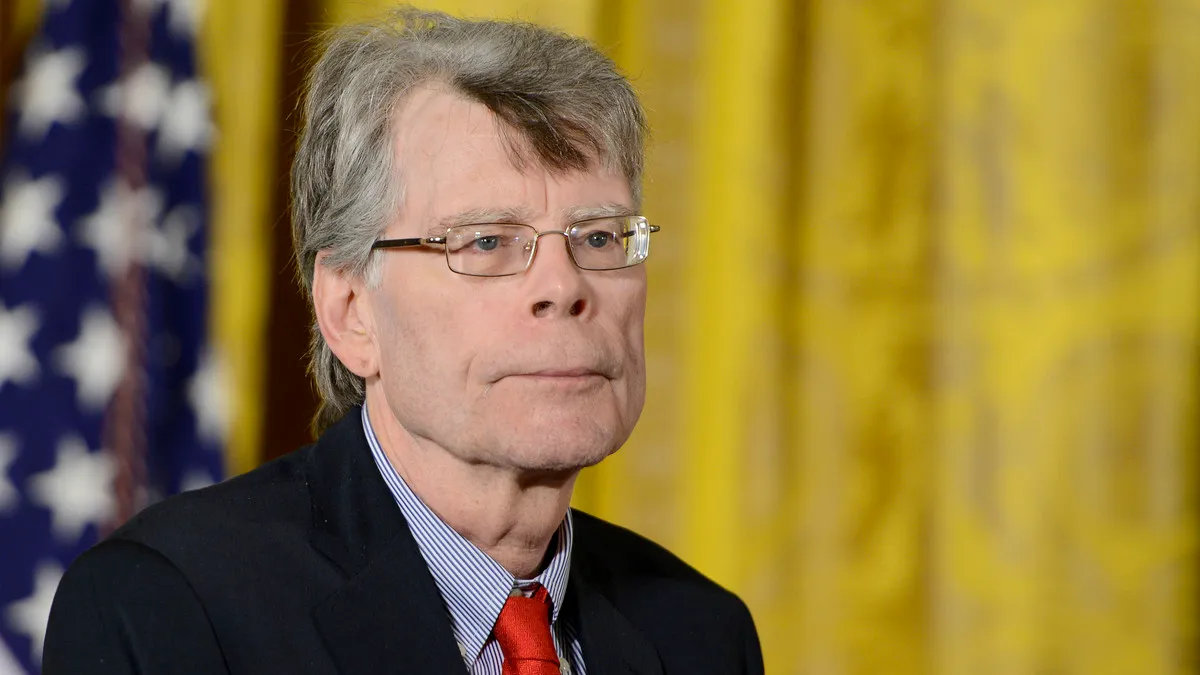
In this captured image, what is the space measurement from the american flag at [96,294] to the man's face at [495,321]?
1.26m

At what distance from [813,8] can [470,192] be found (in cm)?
199

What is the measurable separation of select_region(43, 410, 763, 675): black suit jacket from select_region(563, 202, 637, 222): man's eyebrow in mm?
413

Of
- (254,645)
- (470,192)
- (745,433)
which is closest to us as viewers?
(254,645)

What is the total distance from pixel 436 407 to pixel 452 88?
40cm

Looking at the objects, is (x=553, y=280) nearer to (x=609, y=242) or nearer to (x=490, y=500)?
(x=609, y=242)

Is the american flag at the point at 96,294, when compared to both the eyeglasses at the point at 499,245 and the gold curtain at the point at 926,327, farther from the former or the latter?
the eyeglasses at the point at 499,245

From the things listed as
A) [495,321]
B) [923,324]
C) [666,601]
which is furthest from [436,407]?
[923,324]

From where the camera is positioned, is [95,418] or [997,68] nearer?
[95,418]

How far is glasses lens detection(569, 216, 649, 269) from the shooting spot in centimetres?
160

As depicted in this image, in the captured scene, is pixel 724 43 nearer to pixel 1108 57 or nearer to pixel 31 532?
pixel 1108 57

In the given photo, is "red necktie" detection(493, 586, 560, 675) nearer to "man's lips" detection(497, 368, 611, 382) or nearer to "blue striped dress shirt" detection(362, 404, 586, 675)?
"blue striped dress shirt" detection(362, 404, 586, 675)

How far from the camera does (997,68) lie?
3.27 m

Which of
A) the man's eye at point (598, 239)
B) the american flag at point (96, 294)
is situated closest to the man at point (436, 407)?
the man's eye at point (598, 239)

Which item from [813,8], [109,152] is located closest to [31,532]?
[109,152]
